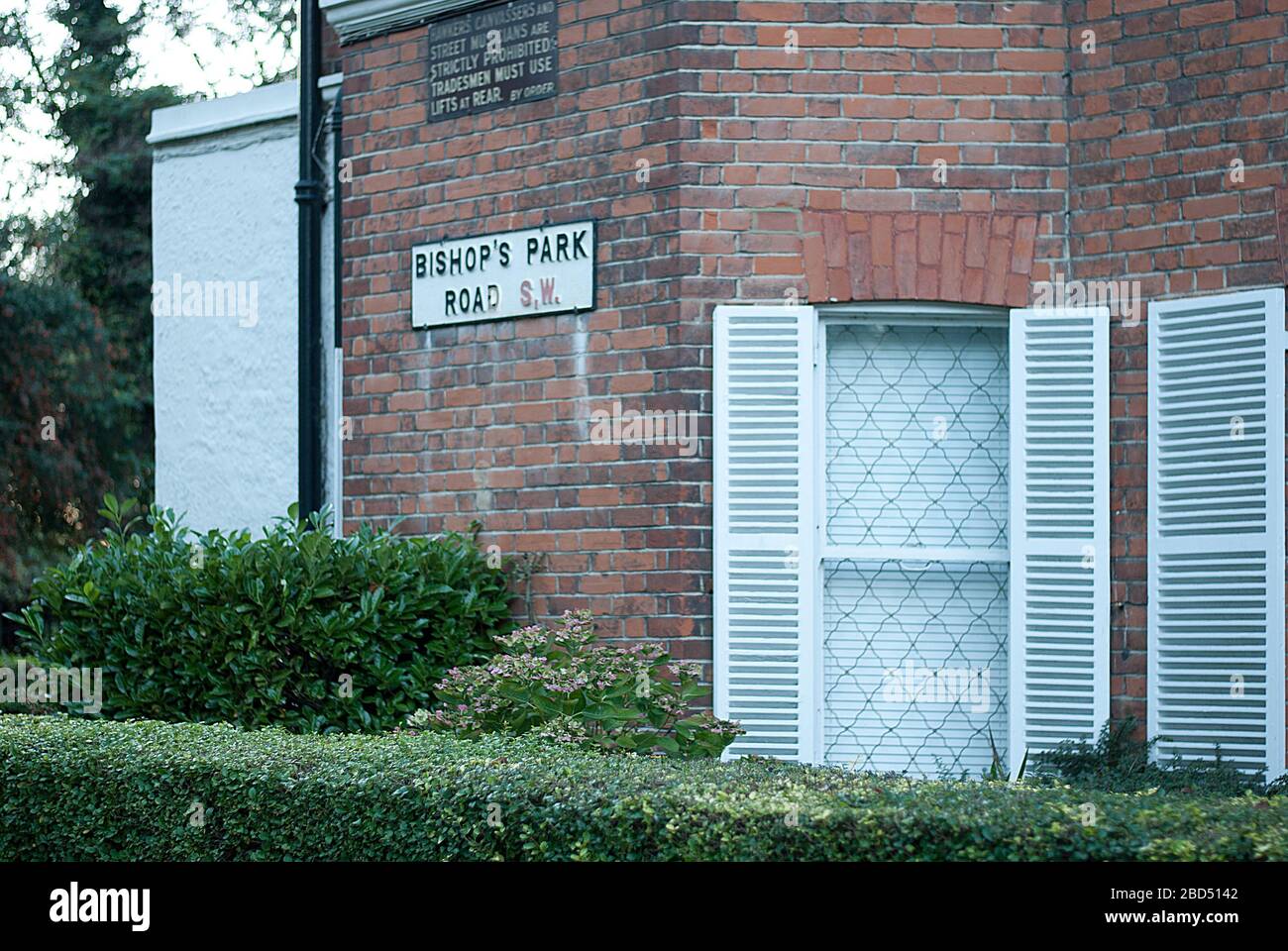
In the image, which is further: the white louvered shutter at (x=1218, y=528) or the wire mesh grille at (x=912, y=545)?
the wire mesh grille at (x=912, y=545)

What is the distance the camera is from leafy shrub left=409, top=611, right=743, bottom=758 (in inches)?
225

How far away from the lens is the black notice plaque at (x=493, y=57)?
7492 millimetres

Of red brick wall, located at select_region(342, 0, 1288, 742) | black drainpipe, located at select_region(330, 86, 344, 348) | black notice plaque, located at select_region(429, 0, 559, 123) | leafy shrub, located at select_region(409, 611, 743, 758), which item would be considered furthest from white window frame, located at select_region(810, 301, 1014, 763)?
black drainpipe, located at select_region(330, 86, 344, 348)

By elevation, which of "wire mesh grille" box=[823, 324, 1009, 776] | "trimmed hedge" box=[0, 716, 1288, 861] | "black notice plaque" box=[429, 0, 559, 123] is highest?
"black notice plaque" box=[429, 0, 559, 123]

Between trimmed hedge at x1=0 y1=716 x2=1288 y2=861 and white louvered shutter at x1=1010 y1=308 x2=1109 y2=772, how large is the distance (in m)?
1.93

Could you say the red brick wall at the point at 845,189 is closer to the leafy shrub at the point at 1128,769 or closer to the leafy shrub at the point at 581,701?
the leafy shrub at the point at 1128,769

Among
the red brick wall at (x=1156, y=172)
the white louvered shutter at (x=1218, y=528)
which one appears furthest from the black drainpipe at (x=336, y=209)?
the white louvered shutter at (x=1218, y=528)

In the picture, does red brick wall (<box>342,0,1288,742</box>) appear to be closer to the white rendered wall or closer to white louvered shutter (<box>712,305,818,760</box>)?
white louvered shutter (<box>712,305,818,760</box>)

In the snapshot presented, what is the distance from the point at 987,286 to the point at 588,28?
212 centimetres

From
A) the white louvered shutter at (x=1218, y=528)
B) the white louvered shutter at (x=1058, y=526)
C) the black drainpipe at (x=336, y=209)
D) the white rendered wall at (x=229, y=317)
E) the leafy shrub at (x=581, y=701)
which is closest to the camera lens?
the leafy shrub at (x=581, y=701)

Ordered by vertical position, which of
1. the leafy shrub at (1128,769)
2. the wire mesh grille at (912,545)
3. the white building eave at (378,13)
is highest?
the white building eave at (378,13)

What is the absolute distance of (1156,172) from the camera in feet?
22.2

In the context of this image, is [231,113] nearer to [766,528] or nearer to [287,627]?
[287,627]

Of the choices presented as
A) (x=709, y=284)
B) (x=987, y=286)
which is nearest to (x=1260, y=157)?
(x=987, y=286)
